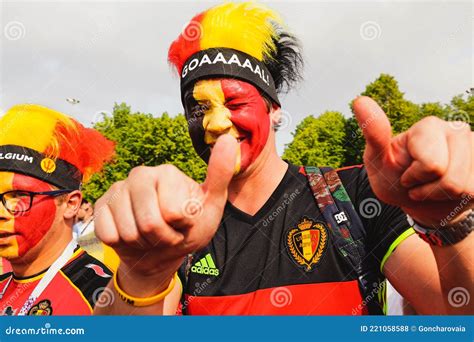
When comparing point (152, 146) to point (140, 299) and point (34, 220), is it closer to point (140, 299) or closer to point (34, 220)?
point (34, 220)

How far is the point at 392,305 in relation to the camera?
3.42m

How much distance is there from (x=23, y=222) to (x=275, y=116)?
2.32 metres

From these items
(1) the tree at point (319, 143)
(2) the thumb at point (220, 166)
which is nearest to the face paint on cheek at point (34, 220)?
(2) the thumb at point (220, 166)

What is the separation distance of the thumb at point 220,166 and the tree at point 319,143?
2504 centimetres

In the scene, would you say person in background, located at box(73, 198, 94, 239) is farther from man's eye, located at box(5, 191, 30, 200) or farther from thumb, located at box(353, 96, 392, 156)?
thumb, located at box(353, 96, 392, 156)

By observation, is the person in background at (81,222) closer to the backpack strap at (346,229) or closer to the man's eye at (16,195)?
the man's eye at (16,195)

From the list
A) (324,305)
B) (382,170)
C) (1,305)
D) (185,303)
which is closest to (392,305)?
(324,305)

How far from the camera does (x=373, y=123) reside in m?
1.50

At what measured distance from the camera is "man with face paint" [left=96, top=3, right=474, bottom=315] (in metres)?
1.44

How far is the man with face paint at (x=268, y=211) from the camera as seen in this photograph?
1.44m

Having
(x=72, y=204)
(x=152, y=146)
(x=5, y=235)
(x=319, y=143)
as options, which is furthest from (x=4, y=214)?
(x=319, y=143)

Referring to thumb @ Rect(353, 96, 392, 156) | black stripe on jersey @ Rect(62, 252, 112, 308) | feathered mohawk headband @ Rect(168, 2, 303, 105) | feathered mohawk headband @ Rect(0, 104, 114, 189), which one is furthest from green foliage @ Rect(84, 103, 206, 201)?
thumb @ Rect(353, 96, 392, 156)

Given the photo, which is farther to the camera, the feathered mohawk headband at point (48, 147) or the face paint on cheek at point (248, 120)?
the feathered mohawk headband at point (48, 147)

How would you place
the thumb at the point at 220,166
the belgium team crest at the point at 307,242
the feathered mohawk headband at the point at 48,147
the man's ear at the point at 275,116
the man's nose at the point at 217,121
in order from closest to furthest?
the thumb at the point at 220,166 → the belgium team crest at the point at 307,242 → the man's nose at the point at 217,121 → the man's ear at the point at 275,116 → the feathered mohawk headband at the point at 48,147
